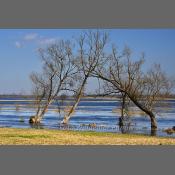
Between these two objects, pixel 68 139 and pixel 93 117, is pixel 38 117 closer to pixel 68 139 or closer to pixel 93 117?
pixel 93 117

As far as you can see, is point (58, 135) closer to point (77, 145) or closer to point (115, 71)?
point (77, 145)

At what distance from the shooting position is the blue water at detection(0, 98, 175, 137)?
22.9 metres

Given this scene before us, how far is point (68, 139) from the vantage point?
60.2 feet

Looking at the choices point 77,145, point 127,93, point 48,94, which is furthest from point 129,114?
point 77,145

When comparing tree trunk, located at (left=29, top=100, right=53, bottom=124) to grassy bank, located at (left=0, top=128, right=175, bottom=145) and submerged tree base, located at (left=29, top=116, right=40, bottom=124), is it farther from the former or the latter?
grassy bank, located at (left=0, top=128, right=175, bottom=145)

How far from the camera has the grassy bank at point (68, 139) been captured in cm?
1781

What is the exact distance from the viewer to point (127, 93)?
78.3ft

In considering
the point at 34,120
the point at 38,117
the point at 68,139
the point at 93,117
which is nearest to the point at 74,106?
the point at 38,117

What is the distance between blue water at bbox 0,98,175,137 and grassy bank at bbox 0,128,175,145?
2.33 m

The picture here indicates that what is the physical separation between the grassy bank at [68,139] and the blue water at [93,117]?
2.33 meters

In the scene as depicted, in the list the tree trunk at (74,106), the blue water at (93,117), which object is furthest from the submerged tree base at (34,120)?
the tree trunk at (74,106)

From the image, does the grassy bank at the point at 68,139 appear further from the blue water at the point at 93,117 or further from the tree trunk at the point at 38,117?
the blue water at the point at 93,117

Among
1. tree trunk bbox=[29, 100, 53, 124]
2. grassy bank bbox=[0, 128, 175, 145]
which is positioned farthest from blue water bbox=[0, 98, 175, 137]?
grassy bank bbox=[0, 128, 175, 145]

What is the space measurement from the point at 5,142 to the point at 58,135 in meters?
2.36
